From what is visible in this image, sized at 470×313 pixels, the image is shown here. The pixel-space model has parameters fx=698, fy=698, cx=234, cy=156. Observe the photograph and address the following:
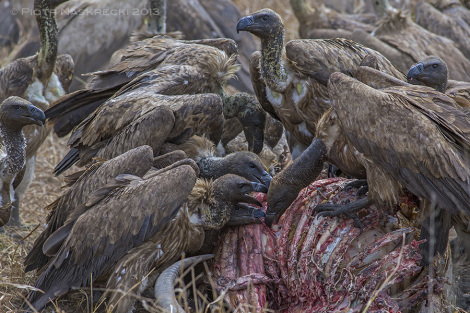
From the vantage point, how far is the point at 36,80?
22.2 feet

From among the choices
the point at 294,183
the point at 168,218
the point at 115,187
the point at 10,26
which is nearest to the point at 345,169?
the point at 294,183

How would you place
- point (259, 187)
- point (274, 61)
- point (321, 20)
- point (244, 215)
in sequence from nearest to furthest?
point (244, 215) → point (259, 187) → point (274, 61) → point (321, 20)

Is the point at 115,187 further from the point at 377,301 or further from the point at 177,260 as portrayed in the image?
the point at 377,301

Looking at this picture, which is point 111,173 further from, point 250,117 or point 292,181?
point 250,117

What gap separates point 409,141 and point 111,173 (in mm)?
2003

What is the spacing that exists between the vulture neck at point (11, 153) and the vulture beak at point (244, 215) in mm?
1924

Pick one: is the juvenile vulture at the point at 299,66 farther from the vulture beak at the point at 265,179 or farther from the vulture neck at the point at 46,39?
the vulture neck at the point at 46,39

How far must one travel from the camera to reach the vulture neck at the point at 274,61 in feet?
18.3

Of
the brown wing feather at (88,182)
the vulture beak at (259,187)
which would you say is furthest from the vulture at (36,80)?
the vulture beak at (259,187)

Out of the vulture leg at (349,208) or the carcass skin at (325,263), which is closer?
the carcass skin at (325,263)

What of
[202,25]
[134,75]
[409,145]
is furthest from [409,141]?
[202,25]

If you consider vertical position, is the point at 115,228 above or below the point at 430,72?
below

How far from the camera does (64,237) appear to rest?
15.0 feet

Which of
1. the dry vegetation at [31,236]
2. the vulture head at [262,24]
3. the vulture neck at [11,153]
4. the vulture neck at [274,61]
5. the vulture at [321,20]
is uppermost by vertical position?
the vulture head at [262,24]
